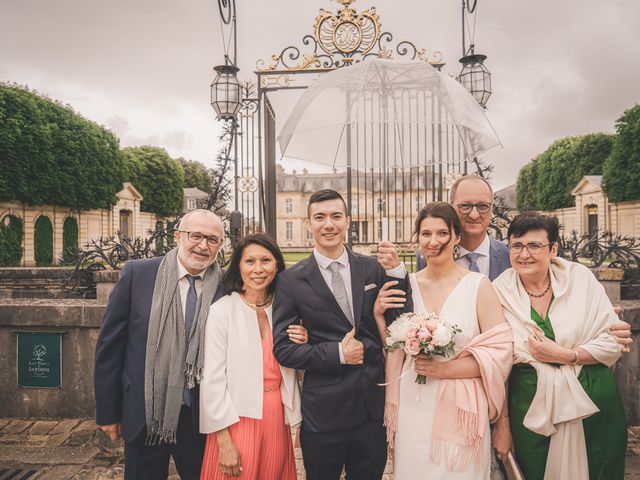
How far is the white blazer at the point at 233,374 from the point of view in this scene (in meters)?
2.51

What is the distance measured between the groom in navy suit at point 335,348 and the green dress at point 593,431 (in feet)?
2.66

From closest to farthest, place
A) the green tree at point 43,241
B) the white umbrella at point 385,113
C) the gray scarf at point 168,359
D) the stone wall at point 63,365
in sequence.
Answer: the gray scarf at point 168,359 < the white umbrella at point 385,113 < the stone wall at point 63,365 < the green tree at point 43,241

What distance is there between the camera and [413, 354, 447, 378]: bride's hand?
7.75ft

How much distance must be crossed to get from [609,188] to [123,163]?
37.4 meters

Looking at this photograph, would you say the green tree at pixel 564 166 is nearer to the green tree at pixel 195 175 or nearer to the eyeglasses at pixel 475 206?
the eyeglasses at pixel 475 206

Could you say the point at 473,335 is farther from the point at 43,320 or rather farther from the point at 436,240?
the point at 43,320

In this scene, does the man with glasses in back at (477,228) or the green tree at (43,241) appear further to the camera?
the green tree at (43,241)

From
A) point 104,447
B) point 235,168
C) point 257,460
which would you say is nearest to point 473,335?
point 257,460

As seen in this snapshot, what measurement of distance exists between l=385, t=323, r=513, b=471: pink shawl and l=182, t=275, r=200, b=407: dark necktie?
1.53 m

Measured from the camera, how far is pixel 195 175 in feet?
195

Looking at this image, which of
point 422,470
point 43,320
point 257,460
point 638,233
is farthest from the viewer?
point 638,233

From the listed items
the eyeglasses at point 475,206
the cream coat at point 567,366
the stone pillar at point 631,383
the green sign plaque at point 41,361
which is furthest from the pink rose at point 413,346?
the green sign plaque at point 41,361

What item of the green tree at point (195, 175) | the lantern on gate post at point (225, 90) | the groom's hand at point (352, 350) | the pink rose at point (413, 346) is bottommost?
the groom's hand at point (352, 350)

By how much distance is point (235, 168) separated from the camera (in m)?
8.11
